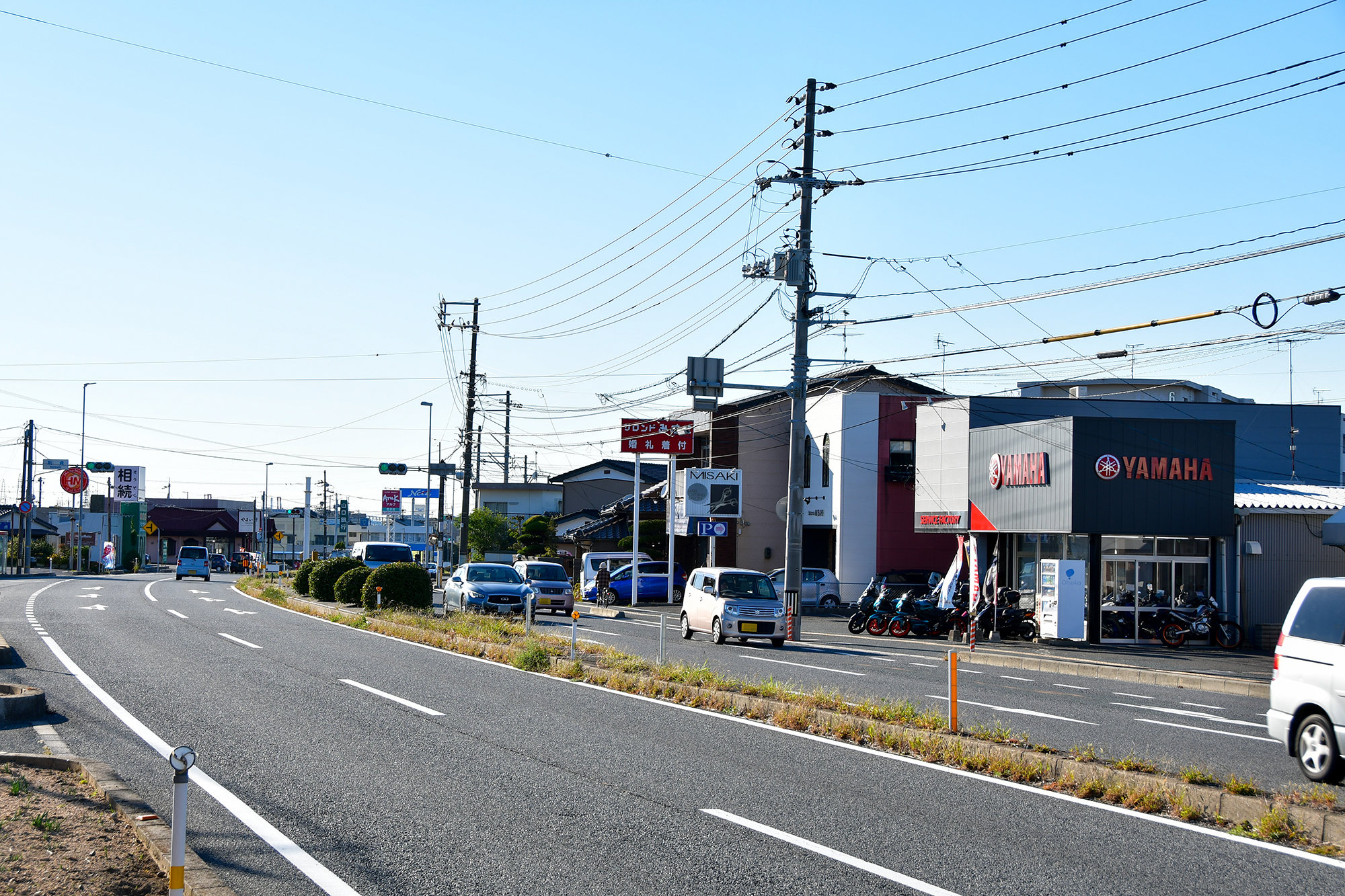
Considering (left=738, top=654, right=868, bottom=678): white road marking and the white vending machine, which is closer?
(left=738, top=654, right=868, bottom=678): white road marking

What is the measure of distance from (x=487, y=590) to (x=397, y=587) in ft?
9.51

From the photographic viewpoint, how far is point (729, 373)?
97.0ft

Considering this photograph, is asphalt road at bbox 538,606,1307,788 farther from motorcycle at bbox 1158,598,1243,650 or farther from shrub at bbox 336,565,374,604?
shrub at bbox 336,565,374,604

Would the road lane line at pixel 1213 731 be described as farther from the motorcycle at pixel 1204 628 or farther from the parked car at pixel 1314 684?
the motorcycle at pixel 1204 628

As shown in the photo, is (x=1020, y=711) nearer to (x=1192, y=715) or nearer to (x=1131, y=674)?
(x=1192, y=715)

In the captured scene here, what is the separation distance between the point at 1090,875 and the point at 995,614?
2308cm

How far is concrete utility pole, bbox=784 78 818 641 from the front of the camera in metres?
26.6

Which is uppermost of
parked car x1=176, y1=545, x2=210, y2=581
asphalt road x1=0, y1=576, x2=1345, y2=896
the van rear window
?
the van rear window

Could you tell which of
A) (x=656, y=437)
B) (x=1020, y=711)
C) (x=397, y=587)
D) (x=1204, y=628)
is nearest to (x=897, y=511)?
(x=656, y=437)

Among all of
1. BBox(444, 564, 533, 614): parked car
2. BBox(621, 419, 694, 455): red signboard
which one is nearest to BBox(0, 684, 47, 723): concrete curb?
BBox(444, 564, 533, 614): parked car

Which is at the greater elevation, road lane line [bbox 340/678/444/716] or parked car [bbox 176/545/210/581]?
road lane line [bbox 340/678/444/716]

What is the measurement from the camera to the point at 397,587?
30047mm

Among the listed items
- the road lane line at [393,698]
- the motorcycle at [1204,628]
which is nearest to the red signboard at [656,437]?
the motorcycle at [1204,628]

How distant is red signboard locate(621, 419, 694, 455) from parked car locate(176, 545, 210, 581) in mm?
29198
